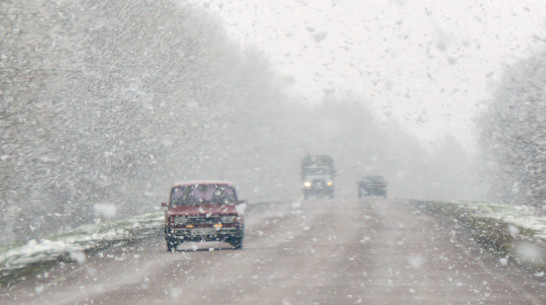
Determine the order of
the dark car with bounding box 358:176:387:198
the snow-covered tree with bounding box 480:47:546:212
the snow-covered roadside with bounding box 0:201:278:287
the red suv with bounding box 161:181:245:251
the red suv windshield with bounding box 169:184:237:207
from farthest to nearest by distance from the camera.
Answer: the dark car with bounding box 358:176:387:198, the snow-covered tree with bounding box 480:47:546:212, the red suv windshield with bounding box 169:184:237:207, the red suv with bounding box 161:181:245:251, the snow-covered roadside with bounding box 0:201:278:287

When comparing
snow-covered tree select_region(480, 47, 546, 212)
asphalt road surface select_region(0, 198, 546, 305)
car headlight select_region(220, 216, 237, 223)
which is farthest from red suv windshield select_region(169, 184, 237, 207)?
snow-covered tree select_region(480, 47, 546, 212)

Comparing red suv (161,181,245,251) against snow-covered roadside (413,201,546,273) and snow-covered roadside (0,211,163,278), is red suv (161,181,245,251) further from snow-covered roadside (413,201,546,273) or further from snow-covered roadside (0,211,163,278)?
snow-covered roadside (413,201,546,273)

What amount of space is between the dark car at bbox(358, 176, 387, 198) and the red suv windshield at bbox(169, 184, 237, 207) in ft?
117

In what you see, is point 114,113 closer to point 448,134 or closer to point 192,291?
point 192,291

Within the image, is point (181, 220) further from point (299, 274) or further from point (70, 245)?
point (299, 274)

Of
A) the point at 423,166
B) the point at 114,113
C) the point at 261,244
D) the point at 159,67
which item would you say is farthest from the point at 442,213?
the point at 423,166

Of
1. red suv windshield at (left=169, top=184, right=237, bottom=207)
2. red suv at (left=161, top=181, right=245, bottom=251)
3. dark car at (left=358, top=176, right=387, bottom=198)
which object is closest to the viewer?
red suv at (left=161, top=181, right=245, bottom=251)

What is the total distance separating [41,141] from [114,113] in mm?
6891

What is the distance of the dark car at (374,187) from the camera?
5247 cm

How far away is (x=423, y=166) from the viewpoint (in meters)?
126

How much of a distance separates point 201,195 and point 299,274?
5.56 m

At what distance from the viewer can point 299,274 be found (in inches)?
491

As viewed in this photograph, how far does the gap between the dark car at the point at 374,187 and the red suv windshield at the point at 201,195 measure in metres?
35.5

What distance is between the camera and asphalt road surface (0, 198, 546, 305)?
1006cm
